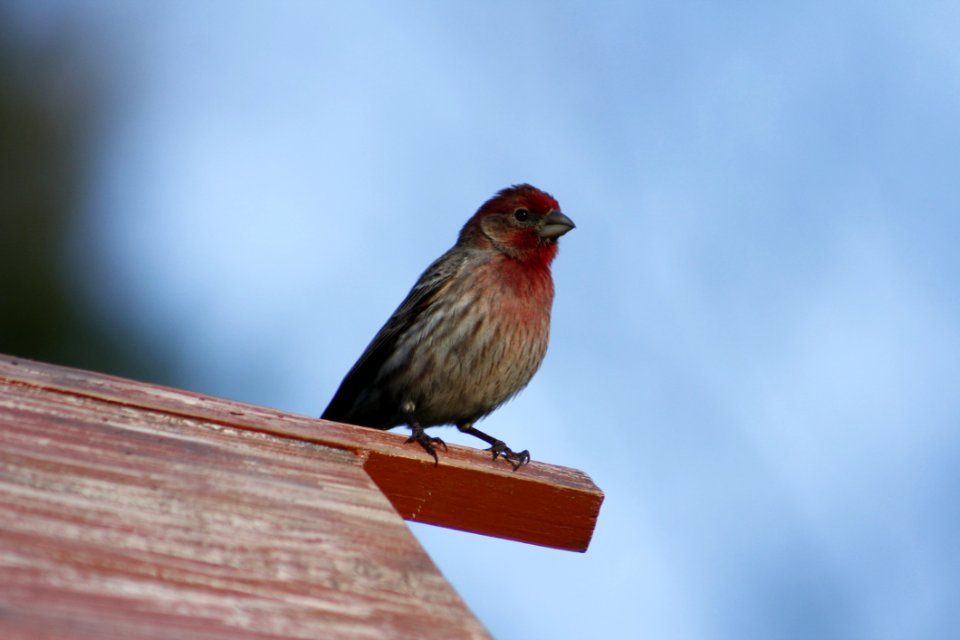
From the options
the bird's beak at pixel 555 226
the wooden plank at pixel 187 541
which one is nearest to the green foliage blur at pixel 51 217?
the bird's beak at pixel 555 226

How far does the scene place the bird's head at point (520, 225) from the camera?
759 cm

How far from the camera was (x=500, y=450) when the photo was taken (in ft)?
18.8

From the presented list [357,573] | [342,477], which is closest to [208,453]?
[342,477]

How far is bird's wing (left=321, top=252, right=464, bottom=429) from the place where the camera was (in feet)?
23.3

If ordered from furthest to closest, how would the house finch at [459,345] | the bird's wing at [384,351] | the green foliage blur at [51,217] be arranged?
the green foliage blur at [51,217] < the bird's wing at [384,351] < the house finch at [459,345]

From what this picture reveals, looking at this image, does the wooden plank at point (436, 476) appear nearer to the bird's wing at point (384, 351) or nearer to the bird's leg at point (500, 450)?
the bird's leg at point (500, 450)

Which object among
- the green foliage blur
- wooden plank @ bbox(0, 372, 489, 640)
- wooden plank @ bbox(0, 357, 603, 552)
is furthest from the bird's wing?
wooden plank @ bbox(0, 372, 489, 640)

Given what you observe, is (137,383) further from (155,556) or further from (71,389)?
(155,556)

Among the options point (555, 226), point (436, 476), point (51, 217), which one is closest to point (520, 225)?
point (555, 226)

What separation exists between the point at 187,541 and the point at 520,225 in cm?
550

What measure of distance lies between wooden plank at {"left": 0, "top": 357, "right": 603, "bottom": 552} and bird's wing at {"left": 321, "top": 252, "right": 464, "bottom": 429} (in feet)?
9.93

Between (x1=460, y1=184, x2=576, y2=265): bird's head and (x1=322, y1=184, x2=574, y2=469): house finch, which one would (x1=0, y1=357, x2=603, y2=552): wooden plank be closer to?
(x1=322, y1=184, x2=574, y2=469): house finch

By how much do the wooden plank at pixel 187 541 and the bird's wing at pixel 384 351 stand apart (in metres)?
3.80

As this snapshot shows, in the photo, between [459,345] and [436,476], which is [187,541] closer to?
[436,476]
